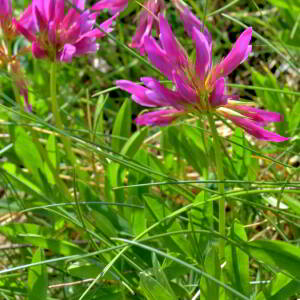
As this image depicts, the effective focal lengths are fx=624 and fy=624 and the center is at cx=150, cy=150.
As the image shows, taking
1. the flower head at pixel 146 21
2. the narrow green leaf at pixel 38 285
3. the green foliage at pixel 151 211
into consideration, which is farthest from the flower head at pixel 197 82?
the narrow green leaf at pixel 38 285

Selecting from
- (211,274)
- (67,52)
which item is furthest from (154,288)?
(67,52)

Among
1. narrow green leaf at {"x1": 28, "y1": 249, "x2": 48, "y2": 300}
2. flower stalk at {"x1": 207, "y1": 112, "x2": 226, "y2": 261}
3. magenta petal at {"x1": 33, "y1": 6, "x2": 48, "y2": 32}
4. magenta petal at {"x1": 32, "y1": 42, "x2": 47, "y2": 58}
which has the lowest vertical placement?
narrow green leaf at {"x1": 28, "y1": 249, "x2": 48, "y2": 300}

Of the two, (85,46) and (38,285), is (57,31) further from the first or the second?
(38,285)

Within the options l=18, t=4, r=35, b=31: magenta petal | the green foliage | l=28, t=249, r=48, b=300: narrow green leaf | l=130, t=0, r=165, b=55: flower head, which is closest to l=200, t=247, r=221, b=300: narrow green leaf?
the green foliage

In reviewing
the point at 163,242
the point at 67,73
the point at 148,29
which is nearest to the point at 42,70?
the point at 67,73

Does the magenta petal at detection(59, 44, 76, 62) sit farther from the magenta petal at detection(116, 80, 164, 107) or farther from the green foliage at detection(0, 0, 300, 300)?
the magenta petal at detection(116, 80, 164, 107)

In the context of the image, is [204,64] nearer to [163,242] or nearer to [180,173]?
[163,242]
